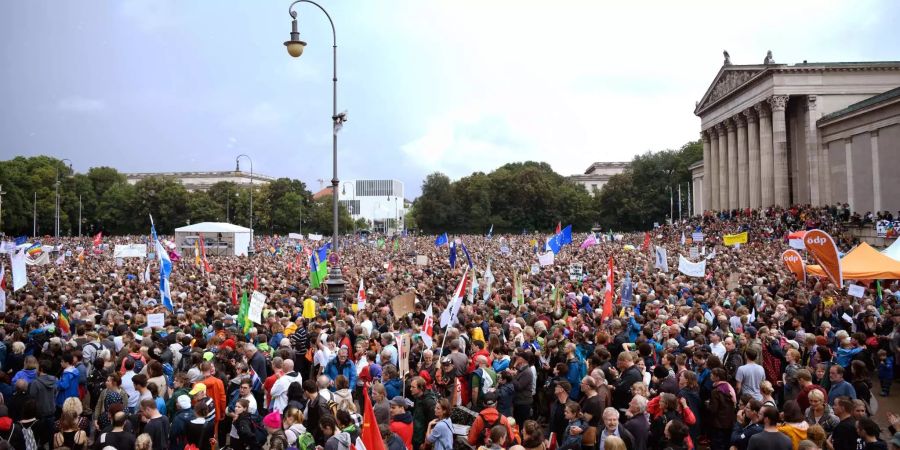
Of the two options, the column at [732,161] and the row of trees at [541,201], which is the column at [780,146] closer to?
the column at [732,161]

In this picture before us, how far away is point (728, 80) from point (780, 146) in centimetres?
1028

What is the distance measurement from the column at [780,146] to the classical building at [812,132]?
2.8 inches

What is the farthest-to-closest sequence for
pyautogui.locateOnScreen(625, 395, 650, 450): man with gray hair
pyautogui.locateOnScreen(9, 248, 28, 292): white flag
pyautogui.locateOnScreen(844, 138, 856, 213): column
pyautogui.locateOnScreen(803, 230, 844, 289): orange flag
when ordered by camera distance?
pyautogui.locateOnScreen(844, 138, 856, 213): column, pyautogui.locateOnScreen(9, 248, 28, 292): white flag, pyautogui.locateOnScreen(803, 230, 844, 289): orange flag, pyautogui.locateOnScreen(625, 395, 650, 450): man with gray hair

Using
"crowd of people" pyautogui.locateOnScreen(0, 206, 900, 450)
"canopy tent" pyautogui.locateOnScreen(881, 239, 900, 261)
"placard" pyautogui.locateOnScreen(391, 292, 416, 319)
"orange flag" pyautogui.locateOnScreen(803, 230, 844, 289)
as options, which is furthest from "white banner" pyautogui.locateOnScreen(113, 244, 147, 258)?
"canopy tent" pyautogui.locateOnScreen(881, 239, 900, 261)

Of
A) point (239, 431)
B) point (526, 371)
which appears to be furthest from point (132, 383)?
point (526, 371)

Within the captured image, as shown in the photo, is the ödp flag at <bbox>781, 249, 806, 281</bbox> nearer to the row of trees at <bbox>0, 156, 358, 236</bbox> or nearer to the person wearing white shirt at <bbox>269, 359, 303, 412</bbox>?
the person wearing white shirt at <bbox>269, 359, 303, 412</bbox>

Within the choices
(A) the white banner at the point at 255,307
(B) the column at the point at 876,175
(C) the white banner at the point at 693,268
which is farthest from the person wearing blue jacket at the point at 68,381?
(B) the column at the point at 876,175

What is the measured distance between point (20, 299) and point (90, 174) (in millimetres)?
114608

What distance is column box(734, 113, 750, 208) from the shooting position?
2365 inches

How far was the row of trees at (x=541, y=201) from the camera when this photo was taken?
101250mm

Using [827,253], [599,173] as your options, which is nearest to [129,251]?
[827,253]

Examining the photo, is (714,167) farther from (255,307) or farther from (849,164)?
(255,307)

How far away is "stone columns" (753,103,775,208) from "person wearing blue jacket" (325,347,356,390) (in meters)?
52.4

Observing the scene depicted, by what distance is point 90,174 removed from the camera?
398ft
